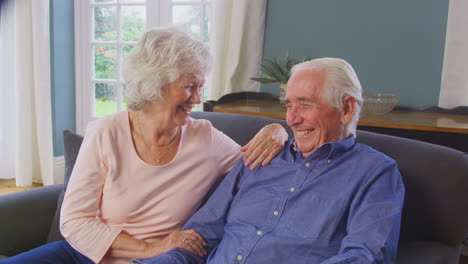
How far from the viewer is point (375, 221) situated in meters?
1.17

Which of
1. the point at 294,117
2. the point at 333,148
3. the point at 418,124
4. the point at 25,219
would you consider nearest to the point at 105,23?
the point at 25,219

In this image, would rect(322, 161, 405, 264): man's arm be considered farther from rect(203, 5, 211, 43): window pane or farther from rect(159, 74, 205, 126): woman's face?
rect(203, 5, 211, 43): window pane

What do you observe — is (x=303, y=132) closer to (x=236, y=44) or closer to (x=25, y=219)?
(x=25, y=219)

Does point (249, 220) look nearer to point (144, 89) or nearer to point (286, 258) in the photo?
point (286, 258)

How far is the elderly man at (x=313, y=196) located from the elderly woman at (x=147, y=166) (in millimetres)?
75

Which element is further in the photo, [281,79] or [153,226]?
[281,79]

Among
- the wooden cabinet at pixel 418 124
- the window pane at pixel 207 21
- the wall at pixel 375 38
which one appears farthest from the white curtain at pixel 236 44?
the wooden cabinet at pixel 418 124

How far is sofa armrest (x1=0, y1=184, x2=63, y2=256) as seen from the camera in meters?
1.62

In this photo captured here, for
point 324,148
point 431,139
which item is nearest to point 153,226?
point 324,148

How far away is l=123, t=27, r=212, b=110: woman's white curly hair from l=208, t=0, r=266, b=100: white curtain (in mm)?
1623

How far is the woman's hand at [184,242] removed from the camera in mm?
1421

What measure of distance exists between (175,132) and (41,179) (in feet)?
9.28

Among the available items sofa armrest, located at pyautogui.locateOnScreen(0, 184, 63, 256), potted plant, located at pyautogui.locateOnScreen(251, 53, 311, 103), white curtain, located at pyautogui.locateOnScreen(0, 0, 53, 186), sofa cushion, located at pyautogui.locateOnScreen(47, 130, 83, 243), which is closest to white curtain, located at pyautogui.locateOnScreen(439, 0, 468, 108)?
potted plant, located at pyautogui.locateOnScreen(251, 53, 311, 103)

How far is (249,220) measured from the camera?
4.67ft
